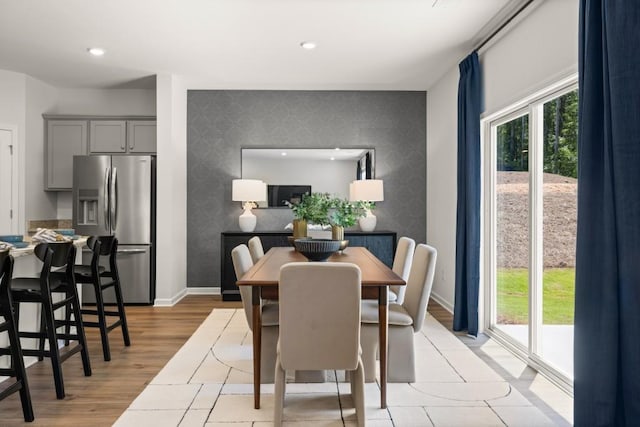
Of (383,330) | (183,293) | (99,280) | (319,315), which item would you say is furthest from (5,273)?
(183,293)

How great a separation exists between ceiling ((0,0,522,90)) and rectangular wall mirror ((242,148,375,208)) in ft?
2.75

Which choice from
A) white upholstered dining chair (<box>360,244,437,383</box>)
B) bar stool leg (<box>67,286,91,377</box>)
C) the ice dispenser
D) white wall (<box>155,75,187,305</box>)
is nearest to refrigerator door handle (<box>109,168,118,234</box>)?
the ice dispenser

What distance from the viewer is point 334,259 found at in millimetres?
3418

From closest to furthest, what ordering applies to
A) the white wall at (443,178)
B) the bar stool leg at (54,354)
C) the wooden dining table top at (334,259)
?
the wooden dining table top at (334,259) < the bar stool leg at (54,354) < the white wall at (443,178)

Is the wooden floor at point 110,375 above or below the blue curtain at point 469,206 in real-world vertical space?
below

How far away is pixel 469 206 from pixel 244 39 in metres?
2.52

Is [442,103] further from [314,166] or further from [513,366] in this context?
[513,366]

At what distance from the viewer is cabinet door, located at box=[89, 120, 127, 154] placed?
18.1ft

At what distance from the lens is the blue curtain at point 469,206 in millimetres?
3984

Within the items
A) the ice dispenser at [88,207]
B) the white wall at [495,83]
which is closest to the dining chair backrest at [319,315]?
the white wall at [495,83]

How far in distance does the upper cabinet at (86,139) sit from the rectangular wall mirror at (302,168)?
1258mm

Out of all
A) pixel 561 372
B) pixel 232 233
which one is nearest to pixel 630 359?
pixel 561 372

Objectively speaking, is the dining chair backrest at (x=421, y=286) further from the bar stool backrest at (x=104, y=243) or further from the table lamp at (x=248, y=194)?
the table lamp at (x=248, y=194)

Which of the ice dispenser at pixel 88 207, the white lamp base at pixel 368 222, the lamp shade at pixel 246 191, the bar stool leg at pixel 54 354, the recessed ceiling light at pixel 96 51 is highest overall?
the recessed ceiling light at pixel 96 51
